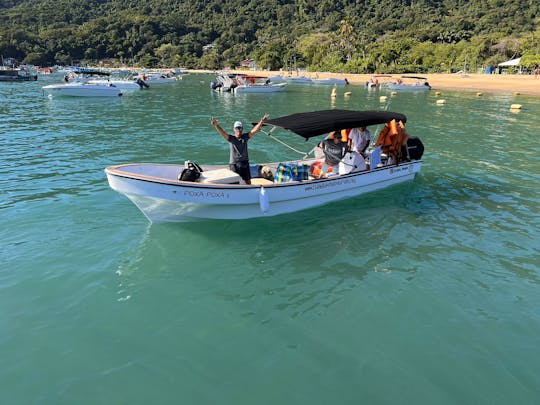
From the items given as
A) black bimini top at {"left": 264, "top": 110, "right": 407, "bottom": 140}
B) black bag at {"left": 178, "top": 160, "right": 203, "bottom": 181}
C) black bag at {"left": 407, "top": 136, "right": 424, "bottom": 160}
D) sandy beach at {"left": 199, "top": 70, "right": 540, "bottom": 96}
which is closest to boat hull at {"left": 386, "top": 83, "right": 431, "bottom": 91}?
sandy beach at {"left": 199, "top": 70, "right": 540, "bottom": 96}

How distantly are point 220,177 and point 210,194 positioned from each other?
2.26ft

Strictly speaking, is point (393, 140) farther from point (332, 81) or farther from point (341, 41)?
point (341, 41)

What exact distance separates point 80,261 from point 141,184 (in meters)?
2.17

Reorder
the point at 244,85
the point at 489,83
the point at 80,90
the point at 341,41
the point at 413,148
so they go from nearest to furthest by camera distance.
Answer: the point at 413,148 → the point at 80,90 → the point at 244,85 → the point at 489,83 → the point at 341,41

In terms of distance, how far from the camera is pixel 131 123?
89.7 ft

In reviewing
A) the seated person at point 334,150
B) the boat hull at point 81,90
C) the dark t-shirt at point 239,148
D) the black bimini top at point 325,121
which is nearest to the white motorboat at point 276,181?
the black bimini top at point 325,121

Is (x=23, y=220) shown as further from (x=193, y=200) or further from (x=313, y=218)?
(x=313, y=218)

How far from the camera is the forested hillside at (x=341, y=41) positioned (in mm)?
83188

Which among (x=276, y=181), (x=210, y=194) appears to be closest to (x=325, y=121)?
(x=276, y=181)

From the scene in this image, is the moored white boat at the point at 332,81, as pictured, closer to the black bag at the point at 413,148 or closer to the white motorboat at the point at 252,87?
the white motorboat at the point at 252,87

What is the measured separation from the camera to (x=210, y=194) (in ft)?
29.7

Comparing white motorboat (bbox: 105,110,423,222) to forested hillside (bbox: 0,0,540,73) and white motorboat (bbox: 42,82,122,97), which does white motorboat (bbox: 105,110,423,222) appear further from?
forested hillside (bbox: 0,0,540,73)

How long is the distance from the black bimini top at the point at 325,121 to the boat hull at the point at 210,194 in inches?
55.8

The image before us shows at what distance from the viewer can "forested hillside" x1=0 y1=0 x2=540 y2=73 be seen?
83.2 m
